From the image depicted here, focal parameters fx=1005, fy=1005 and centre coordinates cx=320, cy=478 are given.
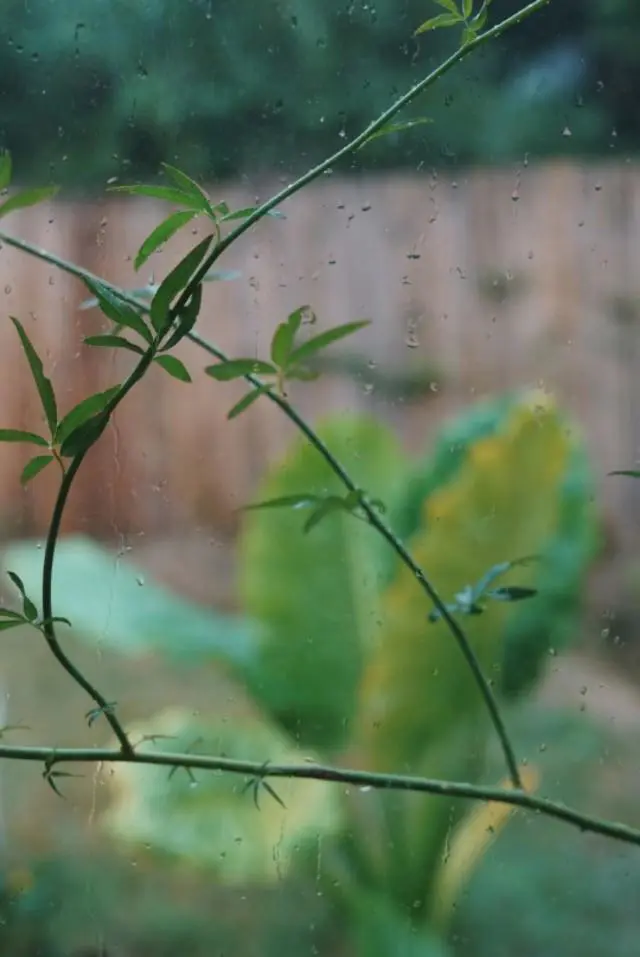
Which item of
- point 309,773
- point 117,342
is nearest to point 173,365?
point 117,342

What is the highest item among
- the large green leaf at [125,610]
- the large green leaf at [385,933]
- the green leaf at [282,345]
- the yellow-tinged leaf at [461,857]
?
the large green leaf at [125,610]

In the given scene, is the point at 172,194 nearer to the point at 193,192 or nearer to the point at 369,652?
the point at 193,192

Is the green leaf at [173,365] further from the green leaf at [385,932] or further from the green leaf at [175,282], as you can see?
the green leaf at [385,932]

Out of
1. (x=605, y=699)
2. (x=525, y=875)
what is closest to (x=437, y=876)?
(x=525, y=875)

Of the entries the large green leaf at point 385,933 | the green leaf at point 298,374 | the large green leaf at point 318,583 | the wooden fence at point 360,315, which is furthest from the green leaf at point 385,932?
the green leaf at point 298,374

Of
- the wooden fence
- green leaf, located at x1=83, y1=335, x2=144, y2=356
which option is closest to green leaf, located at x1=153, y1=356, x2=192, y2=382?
green leaf, located at x1=83, y1=335, x2=144, y2=356

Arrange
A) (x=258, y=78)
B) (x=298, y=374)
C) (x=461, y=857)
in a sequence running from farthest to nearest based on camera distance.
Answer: (x=461, y=857), (x=258, y=78), (x=298, y=374)
